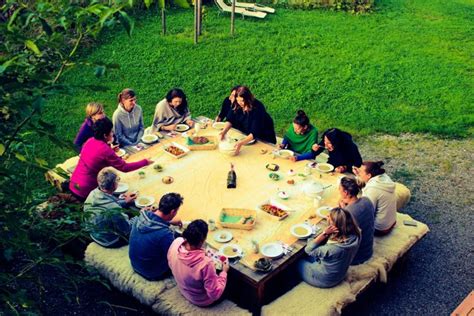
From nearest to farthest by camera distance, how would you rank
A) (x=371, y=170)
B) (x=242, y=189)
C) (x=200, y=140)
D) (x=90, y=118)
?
(x=371, y=170) → (x=242, y=189) → (x=90, y=118) → (x=200, y=140)

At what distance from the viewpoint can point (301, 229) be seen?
6969mm

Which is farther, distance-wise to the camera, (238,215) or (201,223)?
(238,215)

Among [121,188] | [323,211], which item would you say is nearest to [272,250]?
[323,211]

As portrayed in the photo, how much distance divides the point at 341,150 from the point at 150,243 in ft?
11.2

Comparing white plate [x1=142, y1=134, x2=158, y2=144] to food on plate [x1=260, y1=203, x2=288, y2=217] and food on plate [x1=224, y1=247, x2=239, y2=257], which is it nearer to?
food on plate [x1=260, y1=203, x2=288, y2=217]

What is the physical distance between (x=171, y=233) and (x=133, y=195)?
124 centimetres

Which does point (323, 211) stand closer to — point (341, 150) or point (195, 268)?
point (341, 150)

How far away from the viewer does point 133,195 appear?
744 cm

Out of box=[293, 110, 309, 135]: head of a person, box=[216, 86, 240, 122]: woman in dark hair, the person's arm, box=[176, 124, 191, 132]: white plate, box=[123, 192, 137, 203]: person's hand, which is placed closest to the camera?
the person's arm

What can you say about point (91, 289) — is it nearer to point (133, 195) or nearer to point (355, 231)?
point (133, 195)

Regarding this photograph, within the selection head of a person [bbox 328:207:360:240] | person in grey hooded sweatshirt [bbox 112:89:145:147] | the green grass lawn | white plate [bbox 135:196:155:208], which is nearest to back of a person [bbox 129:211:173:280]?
white plate [bbox 135:196:155:208]

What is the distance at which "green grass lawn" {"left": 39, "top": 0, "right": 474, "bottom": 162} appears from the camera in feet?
39.0

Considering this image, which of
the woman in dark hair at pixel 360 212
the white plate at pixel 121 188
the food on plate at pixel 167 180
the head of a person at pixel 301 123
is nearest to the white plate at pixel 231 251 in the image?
the woman in dark hair at pixel 360 212

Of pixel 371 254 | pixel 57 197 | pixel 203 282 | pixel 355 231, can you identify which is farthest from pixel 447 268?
pixel 57 197
